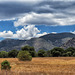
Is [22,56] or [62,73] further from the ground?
[62,73]

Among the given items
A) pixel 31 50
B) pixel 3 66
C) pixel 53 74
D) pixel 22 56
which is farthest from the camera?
pixel 31 50

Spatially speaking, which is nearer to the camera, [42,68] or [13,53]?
[42,68]

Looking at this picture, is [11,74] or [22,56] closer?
[11,74]

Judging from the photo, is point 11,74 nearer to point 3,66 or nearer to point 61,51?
point 3,66

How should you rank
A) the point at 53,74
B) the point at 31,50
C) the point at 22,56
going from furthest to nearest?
1. the point at 31,50
2. the point at 22,56
3. the point at 53,74

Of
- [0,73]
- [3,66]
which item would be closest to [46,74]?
[0,73]

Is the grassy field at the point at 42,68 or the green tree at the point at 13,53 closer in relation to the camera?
the grassy field at the point at 42,68

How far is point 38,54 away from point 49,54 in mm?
11441

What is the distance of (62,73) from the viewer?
9.38 m

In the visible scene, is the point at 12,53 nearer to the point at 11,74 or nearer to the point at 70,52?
the point at 70,52

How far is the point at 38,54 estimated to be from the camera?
133000 millimetres

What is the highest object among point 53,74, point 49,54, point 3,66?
point 53,74

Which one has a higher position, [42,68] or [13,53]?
[42,68]

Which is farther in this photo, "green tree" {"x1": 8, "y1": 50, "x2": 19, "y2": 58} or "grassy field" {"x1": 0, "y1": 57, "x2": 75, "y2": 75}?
"green tree" {"x1": 8, "y1": 50, "x2": 19, "y2": 58}
